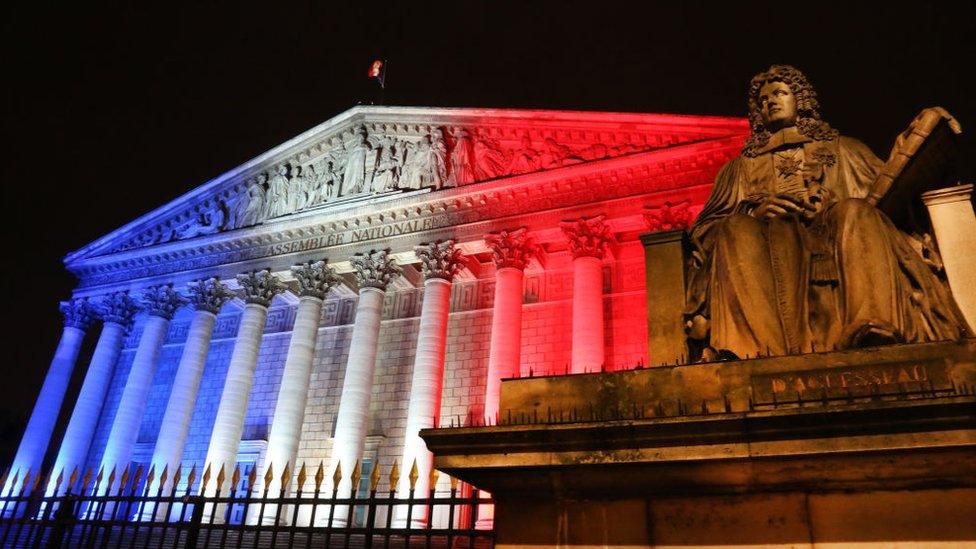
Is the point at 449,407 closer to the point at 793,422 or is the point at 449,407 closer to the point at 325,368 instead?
the point at 325,368

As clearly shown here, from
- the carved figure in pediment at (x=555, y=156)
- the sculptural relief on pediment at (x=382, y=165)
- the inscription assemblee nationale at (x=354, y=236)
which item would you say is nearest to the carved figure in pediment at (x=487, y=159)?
the sculptural relief on pediment at (x=382, y=165)

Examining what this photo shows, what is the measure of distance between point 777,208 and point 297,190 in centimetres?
2053

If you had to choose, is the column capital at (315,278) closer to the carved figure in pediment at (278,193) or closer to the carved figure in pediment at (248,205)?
the carved figure in pediment at (278,193)

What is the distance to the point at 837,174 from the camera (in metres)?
5.07

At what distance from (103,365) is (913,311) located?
2566 cm

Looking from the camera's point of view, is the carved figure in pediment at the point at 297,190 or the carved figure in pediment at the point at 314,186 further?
the carved figure in pediment at the point at 297,190

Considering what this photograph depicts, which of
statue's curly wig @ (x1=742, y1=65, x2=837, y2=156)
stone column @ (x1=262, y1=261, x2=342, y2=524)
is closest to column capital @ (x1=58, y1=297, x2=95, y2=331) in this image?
stone column @ (x1=262, y1=261, x2=342, y2=524)

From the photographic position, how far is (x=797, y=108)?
547 cm

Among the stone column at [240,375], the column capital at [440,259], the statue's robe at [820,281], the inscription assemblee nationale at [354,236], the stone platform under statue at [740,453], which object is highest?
the inscription assemblee nationale at [354,236]

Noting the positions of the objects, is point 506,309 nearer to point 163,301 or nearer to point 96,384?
point 163,301

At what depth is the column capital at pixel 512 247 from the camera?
18828 millimetres

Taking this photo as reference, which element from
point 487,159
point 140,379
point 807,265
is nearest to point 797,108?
point 807,265

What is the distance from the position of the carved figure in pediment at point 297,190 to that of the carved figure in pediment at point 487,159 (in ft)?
20.7

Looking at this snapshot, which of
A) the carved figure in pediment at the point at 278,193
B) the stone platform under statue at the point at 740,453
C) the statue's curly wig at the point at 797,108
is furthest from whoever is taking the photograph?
the carved figure in pediment at the point at 278,193
